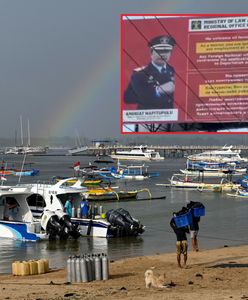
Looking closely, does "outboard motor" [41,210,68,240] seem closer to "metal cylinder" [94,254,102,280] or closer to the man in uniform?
"metal cylinder" [94,254,102,280]

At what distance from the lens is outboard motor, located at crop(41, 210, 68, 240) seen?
2838cm

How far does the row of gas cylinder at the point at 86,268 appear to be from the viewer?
15.9 meters

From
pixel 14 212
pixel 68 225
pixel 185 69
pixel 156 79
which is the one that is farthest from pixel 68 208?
pixel 185 69

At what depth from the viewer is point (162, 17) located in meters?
10.6

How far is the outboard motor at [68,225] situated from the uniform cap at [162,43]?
18745 millimetres

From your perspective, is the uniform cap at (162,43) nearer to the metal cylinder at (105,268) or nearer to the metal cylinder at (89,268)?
the metal cylinder at (89,268)

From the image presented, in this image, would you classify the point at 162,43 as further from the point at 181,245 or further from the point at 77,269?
the point at 181,245

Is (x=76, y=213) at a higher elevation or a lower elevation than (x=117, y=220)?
higher

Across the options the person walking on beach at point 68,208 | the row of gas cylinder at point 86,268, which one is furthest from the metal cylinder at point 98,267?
the person walking on beach at point 68,208

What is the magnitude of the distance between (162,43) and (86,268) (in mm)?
7289

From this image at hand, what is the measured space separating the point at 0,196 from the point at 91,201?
910 inches

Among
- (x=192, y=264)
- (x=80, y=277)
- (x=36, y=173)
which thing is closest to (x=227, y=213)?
(x=192, y=264)

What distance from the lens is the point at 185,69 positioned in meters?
10.3

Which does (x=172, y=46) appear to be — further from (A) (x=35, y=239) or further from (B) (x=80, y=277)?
(A) (x=35, y=239)
